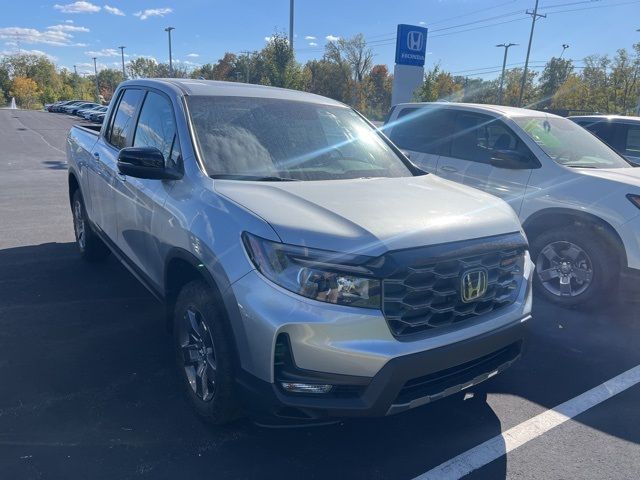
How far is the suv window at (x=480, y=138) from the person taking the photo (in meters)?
5.46

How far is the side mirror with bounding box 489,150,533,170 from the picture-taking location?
508cm

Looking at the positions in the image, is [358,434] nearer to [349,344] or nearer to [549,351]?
[349,344]

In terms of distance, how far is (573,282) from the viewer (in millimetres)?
4875

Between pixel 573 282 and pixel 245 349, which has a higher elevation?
pixel 245 349

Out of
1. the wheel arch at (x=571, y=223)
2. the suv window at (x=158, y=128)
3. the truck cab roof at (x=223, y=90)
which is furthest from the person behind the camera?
the wheel arch at (x=571, y=223)


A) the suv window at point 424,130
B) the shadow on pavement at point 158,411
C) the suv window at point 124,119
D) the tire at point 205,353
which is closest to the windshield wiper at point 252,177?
the tire at point 205,353

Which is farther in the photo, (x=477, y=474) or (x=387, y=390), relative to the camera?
(x=477, y=474)

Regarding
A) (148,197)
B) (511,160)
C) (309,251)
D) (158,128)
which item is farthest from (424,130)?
(309,251)

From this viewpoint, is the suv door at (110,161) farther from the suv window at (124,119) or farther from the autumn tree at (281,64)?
the autumn tree at (281,64)

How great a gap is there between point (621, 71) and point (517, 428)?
53.5 m

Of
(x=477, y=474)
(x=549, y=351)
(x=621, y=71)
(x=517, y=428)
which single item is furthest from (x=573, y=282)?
(x=621, y=71)

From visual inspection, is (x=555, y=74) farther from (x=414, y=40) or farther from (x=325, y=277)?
(x=325, y=277)

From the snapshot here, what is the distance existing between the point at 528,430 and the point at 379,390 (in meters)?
1.31

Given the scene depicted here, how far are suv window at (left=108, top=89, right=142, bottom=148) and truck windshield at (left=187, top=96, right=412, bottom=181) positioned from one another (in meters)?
1.04
